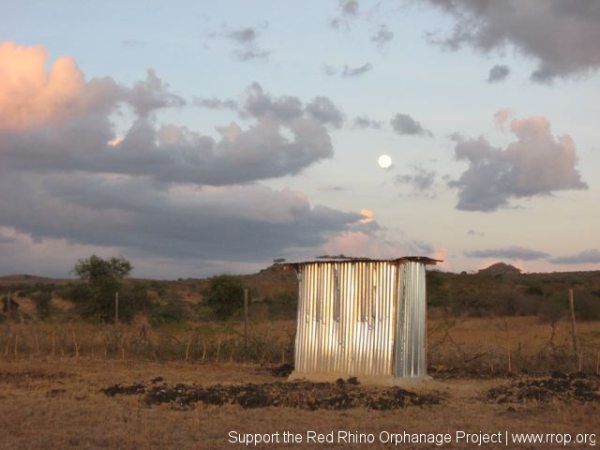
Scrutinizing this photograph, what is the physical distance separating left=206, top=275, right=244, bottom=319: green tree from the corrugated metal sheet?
25.4m

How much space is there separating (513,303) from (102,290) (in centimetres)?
2182

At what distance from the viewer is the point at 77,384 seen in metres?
17.2

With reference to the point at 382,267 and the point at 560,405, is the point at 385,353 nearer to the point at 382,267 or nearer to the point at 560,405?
the point at 382,267

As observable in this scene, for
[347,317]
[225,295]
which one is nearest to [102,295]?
[225,295]

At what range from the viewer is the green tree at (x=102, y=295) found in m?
37.8

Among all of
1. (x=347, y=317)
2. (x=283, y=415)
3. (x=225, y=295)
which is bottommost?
(x=283, y=415)

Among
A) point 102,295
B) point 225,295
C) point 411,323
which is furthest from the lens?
point 225,295

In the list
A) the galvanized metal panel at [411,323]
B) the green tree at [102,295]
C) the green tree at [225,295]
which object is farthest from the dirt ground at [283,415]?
the green tree at [225,295]

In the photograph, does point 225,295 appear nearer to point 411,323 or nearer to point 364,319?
point 364,319

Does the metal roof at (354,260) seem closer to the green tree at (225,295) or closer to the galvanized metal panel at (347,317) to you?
the galvanized metal panel at (347,317)

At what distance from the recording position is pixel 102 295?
3822cm

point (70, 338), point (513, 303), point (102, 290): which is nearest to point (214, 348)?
point (70, 338)

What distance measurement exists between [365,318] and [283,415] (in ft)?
15.7

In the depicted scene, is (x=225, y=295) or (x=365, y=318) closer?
(x=365, y=318)
